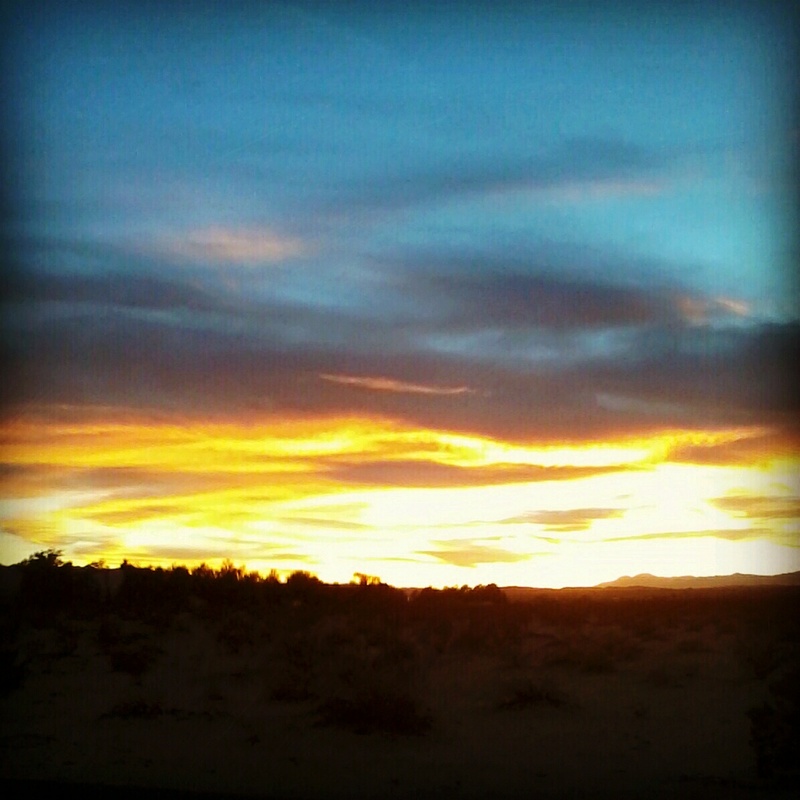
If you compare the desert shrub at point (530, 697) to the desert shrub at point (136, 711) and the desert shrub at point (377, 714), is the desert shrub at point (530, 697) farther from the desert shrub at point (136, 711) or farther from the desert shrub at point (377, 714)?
the desert shrub at point (136, 711)

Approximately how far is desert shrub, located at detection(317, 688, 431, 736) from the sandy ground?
0.11 feet

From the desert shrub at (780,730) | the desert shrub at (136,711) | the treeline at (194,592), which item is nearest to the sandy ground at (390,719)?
the desert shrub at (136,711)

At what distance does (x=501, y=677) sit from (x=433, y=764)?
4.58 metres

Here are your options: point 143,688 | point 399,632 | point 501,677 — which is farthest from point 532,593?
point 143,688

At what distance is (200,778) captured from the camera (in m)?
9.52

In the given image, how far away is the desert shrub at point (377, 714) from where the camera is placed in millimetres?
11477

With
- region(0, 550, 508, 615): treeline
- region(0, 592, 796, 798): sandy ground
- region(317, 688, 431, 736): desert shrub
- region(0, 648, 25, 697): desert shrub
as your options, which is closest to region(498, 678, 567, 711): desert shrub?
region(0, 592, 796, 798): sandy ground

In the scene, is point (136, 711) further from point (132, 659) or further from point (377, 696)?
point (132, 659)

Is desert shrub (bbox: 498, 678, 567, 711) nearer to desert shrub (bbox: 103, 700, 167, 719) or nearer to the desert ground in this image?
the desert ground

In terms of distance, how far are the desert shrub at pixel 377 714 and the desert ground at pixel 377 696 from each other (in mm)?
26

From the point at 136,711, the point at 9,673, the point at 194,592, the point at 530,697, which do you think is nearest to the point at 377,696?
the point at 530,697

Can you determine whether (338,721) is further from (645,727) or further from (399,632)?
(399,632)

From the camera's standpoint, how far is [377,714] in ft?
38.3

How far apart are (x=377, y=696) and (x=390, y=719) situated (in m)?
0.40
